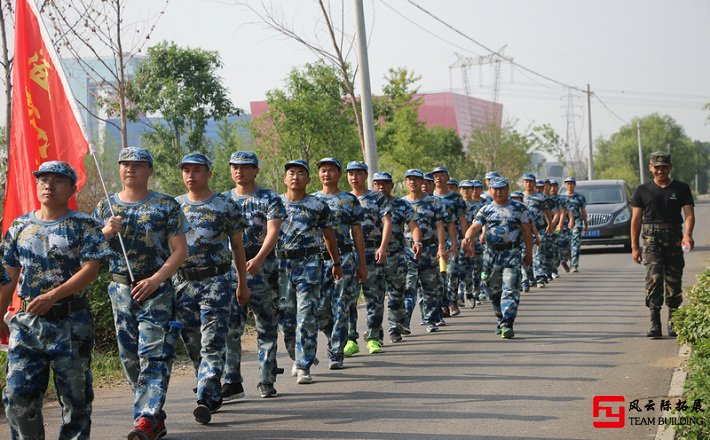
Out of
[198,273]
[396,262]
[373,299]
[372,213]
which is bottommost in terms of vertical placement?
[373,299]

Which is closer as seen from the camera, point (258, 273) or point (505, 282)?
point (258, 273)

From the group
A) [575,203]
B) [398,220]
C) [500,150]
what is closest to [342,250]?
[398,220]

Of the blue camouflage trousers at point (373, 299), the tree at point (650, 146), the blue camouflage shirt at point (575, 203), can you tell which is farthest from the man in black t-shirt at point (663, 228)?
the tree at point (650, 146)

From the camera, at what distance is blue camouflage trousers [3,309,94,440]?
19.9 ft

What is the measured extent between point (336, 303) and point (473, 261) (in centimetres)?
662

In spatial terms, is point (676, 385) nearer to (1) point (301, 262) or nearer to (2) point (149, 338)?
(1) point (301, 262)

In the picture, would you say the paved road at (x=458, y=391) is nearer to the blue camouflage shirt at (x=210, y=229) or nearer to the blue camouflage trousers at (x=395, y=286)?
the blue camouflage trousers at (x=395, y=286)

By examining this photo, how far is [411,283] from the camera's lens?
12828 mm

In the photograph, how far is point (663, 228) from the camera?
10906mm

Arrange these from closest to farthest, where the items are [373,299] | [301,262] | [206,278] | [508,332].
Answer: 1. [206,278]
2. [301,262]
3. [373,299]
4. [508,332]

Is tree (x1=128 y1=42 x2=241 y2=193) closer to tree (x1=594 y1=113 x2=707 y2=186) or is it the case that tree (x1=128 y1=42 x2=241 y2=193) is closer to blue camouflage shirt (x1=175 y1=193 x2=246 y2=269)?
blue camouflage shirt (x1=175 y1=193 x2=246 y2=269)

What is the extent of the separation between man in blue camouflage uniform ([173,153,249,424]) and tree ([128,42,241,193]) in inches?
644

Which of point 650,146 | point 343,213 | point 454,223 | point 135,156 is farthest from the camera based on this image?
point 650,146

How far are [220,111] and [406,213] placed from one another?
14.7 m
